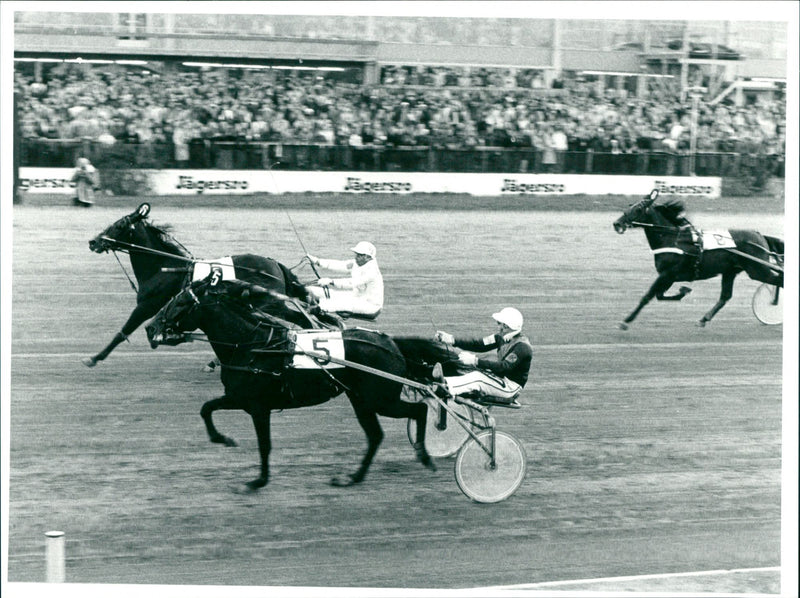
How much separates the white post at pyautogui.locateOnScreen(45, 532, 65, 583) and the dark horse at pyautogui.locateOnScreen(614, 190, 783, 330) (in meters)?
7.59

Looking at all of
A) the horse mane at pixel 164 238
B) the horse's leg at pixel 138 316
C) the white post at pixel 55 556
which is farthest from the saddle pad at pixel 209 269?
the white post at pixel 55 556

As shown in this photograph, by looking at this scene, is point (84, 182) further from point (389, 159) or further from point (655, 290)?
point (655, 290)

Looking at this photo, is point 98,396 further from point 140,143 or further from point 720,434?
point 140,143

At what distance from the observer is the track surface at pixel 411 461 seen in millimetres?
7789

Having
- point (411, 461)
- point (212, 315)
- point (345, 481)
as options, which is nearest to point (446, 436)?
point (411, 461)

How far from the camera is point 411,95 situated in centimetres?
1811

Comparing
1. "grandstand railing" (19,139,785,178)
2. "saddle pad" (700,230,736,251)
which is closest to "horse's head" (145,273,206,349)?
"saddle pad" (700,230,736,251)

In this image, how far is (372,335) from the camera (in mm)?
8375

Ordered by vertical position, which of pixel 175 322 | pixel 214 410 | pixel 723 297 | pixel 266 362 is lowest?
pixel 214 410

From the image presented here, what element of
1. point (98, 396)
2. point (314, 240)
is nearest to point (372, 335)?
point (98, 396)

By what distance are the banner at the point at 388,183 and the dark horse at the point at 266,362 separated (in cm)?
794

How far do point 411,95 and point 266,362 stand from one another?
10.5 m

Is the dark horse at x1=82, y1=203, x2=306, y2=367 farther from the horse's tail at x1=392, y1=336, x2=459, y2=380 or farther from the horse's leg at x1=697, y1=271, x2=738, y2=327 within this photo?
the horse's leg at x1=697, y1=271, x2=738, y2=327

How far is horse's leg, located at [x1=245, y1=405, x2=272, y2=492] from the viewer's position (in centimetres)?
836
